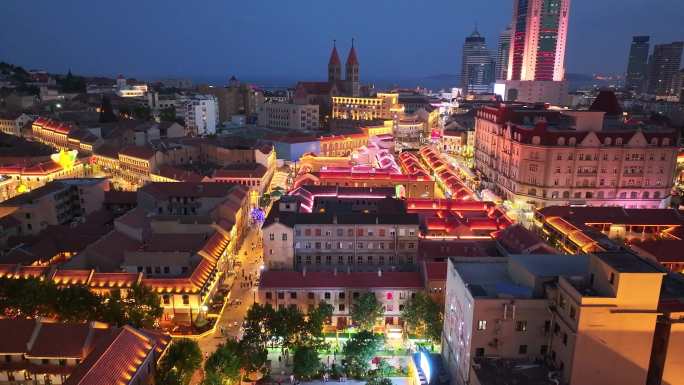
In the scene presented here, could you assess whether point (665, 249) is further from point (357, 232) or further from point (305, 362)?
point (305, 362)

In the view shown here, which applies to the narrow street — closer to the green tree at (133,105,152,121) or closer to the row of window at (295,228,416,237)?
the row of window at (295,228,416,237)

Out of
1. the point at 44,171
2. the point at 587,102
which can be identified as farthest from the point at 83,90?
the point at 587,102

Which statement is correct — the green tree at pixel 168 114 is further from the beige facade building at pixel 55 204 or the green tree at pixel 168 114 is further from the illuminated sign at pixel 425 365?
the illuminated sign at pixel 425 365

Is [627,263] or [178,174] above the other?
[627,263]

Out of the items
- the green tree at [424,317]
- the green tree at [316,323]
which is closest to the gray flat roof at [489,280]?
the green tree at [424,317]

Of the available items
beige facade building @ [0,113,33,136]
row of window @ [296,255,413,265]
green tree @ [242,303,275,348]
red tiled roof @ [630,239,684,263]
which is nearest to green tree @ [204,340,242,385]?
green tree @ [242,303,275,348]

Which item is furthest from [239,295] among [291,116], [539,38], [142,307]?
[539,38]
